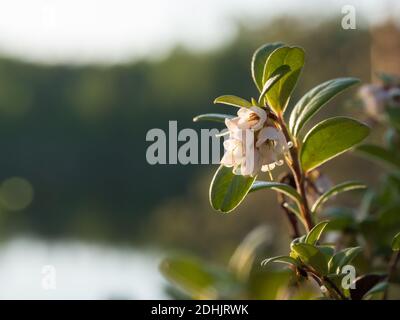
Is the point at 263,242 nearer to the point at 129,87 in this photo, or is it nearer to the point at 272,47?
the point at 272,47

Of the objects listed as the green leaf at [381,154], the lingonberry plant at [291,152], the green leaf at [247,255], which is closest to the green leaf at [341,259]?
the lingonberry plant at [291,152]

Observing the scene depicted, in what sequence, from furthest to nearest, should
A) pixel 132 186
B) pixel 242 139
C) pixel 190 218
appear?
pixel 132 186 < pixel 190 218 < pixel 242 139

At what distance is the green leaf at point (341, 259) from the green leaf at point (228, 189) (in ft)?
0.38

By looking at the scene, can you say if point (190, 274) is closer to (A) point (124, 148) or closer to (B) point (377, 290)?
(B) point (377, 290)

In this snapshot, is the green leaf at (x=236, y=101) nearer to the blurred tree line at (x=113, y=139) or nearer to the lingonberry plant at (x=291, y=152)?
the lingonberry plant at (x=291, y=152)

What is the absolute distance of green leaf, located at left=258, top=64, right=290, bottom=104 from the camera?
82 centimetres

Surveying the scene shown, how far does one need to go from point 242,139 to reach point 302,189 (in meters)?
0.09

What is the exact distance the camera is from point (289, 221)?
0.97 m

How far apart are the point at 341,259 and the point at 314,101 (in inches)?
7.2

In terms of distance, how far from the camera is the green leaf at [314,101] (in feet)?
2.88

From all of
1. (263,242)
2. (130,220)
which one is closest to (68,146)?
(130,220)

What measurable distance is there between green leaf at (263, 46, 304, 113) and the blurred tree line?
7.03 meters

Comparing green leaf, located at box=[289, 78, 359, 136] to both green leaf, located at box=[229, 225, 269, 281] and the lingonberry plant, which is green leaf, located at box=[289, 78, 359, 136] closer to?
the lingonberry plant

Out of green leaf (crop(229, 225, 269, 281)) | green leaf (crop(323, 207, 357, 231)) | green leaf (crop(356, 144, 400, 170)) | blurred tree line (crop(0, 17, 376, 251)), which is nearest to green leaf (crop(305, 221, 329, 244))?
green leaf (crop(323, 207, 357, 231))
